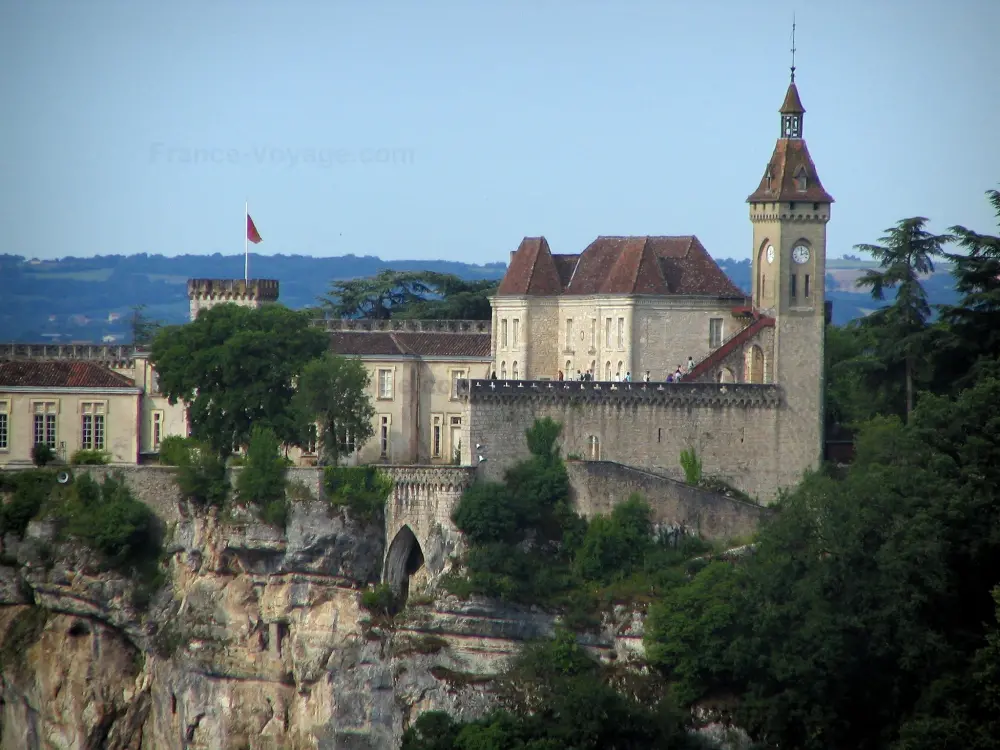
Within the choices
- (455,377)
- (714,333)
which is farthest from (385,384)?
(714,333)

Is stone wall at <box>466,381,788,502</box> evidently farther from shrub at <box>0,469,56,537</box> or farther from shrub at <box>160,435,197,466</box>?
shrub at <box>0,469,56,537</box>

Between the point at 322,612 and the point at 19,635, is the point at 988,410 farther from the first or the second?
the point at 19,635

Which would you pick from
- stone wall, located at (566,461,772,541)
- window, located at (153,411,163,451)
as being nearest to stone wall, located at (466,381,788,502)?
stone wall, located at (566,461,772,541)

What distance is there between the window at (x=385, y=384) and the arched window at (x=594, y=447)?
12.5m

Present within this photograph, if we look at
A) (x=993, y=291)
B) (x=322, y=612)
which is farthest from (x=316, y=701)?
(x=993, y=291)

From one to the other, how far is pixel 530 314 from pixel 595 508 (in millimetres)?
11061

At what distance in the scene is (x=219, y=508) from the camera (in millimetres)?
78500

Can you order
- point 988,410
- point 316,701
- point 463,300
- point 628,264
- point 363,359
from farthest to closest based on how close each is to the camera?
1. point 463,300
2. point 363,359
3. point 628,264
4. point 316,701
5. point 988,410

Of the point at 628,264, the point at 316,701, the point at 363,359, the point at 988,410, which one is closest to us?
the point at 988,410

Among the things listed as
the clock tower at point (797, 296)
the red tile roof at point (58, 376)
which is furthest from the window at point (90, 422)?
the clock tower at point (797, 296)

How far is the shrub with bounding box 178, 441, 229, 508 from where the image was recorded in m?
78.4

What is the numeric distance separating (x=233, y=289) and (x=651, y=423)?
2448 cm

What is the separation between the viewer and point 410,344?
86.7 metres

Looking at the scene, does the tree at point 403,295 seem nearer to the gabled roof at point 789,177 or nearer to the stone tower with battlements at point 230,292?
the stone tower with battlements at point 230,292
